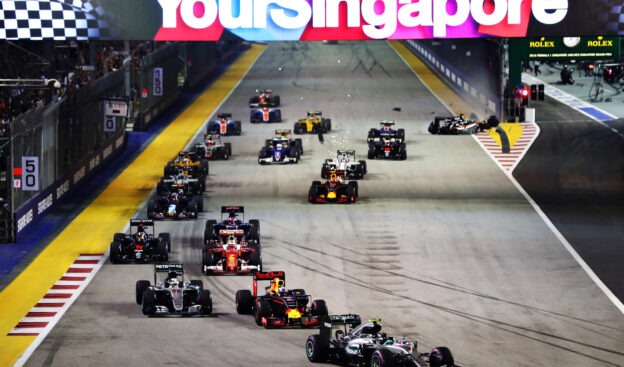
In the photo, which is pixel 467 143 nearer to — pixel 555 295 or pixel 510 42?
pixel 510 42

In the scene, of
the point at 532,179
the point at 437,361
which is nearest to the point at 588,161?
the point at 532,179

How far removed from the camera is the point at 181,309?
114ft

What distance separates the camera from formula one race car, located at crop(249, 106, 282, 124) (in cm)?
7556

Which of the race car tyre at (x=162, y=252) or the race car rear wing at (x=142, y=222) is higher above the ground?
the race car rear wing at (x=142, y=222)

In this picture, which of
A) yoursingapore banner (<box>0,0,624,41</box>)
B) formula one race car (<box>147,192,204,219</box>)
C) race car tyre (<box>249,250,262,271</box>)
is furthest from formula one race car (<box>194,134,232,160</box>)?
race car tyre (<box>249,250,262,271</box>)

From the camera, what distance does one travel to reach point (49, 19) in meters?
48.8

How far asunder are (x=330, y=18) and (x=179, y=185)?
8.74 m

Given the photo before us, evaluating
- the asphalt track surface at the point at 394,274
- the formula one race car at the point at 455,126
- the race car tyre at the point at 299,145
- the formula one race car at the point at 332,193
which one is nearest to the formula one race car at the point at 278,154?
the asphalt track surface at the point at 394,274

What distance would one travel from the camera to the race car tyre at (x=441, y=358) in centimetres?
2772

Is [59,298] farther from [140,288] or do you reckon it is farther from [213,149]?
[213,149]

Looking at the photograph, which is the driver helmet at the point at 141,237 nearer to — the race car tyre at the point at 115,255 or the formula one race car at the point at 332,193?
the race car tyre at the point at 115,255

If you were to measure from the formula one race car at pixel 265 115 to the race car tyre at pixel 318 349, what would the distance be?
46.0 metres

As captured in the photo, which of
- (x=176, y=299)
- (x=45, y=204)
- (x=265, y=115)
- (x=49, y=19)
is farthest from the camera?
(x=265, y=115)

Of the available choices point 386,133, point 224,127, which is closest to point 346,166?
point 386,133
